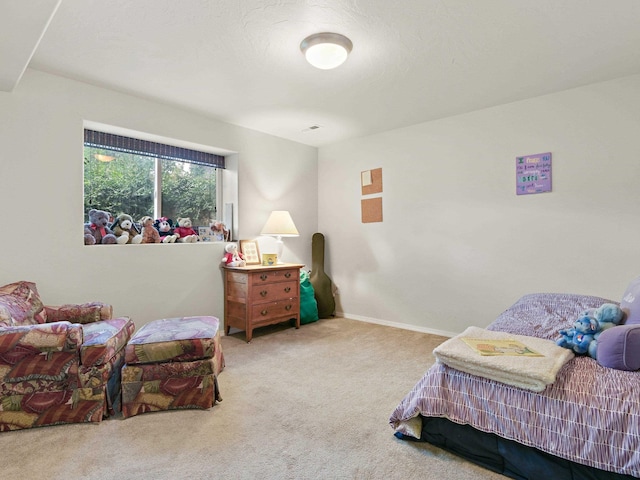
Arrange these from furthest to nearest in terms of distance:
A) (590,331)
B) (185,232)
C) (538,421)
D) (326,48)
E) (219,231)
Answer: (219,231)
(185,232)
(326,48)
(590,331)
(538,421)

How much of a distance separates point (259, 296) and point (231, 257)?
53 cm

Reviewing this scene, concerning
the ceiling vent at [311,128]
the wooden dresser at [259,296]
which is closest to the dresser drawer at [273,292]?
the wooden dresser at [259,296]

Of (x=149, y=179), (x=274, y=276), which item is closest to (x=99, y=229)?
(x=149, y=179)

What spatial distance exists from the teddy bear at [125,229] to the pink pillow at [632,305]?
11.7 feet

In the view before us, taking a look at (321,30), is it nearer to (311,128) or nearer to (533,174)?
(311,128)

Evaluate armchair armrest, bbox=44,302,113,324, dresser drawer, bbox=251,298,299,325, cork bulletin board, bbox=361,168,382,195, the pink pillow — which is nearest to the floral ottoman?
armchair armrest, bbox=44,302,113,324

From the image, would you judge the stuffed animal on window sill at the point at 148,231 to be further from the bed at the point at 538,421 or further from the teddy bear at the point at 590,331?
the teddy bear at the point at 590,331

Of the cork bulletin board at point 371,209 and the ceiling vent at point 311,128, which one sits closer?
the ceiling vent at point 311,128

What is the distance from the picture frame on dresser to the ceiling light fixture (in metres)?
2.23

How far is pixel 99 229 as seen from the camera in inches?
120

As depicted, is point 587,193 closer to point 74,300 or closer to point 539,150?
point 539,150

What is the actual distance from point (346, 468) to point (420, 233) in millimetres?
2784

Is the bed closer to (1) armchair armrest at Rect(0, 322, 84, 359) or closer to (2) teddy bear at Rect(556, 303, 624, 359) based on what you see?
(2) teddy bear at Rect(556, 303, 624, 359)

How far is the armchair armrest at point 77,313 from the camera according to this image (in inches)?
94.0
